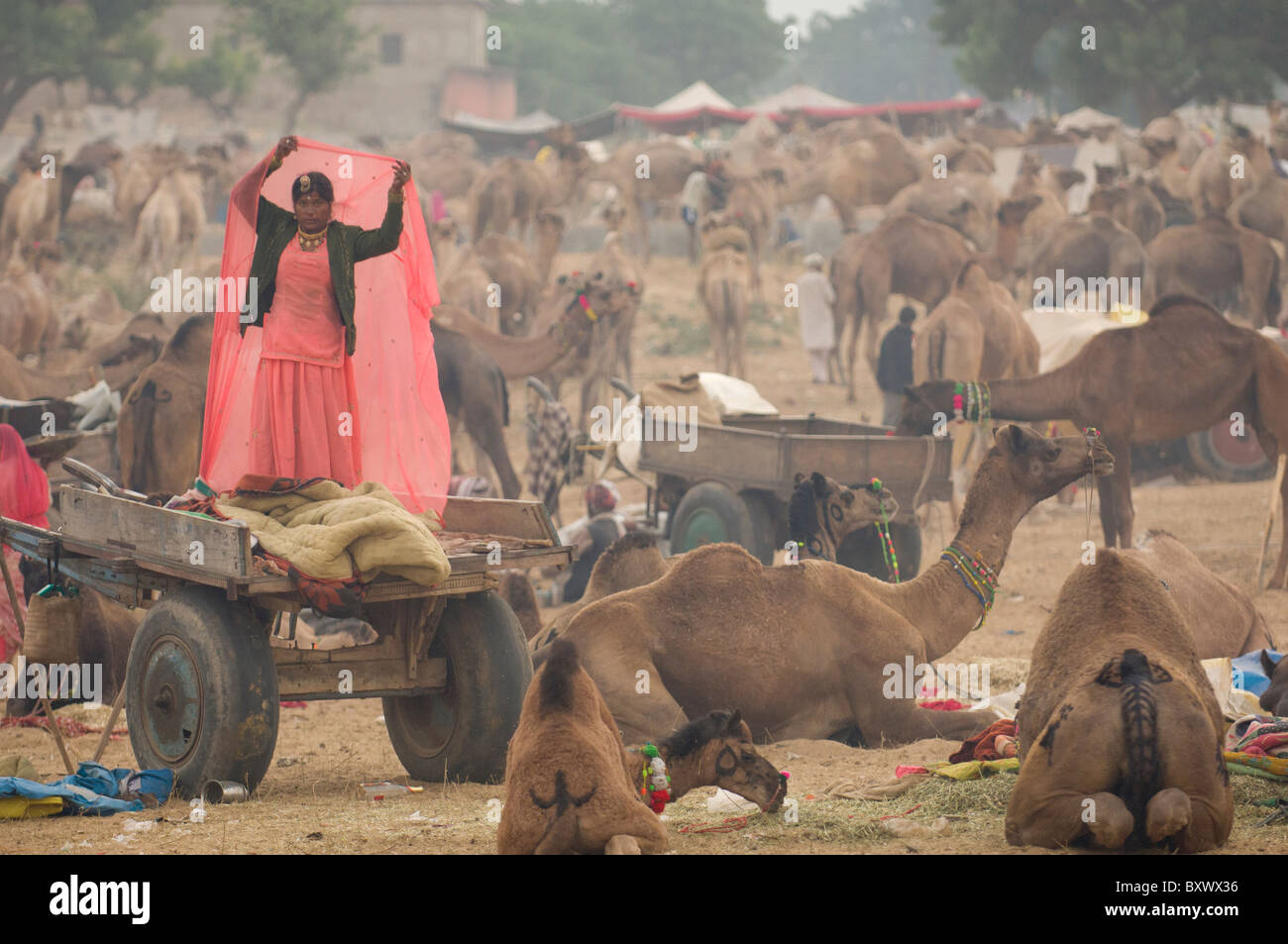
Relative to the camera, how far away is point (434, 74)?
6744 centimetres

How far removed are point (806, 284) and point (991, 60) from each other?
2624cm

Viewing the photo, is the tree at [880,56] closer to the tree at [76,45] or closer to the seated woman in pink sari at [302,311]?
the tree at [76,45]

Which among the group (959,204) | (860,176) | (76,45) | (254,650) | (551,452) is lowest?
(254,650)

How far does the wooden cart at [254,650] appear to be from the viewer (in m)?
6.58

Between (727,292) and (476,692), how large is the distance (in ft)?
48.7

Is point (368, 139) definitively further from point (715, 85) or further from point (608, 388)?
point (715, 85)

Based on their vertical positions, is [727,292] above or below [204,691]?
above

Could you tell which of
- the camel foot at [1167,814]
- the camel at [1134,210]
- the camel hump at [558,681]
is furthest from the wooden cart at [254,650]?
the camel at [1134,210]

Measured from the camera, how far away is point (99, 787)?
6.79 metres

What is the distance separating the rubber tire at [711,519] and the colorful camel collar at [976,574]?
340 centimetres

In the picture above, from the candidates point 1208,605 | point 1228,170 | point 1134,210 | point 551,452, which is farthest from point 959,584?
point 1228,170

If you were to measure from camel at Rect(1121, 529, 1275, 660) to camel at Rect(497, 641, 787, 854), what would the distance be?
148 inches

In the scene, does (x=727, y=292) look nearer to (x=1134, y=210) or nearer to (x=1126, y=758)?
(x=1134, y=210)

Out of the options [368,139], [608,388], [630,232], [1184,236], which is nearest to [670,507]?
[608,388]
